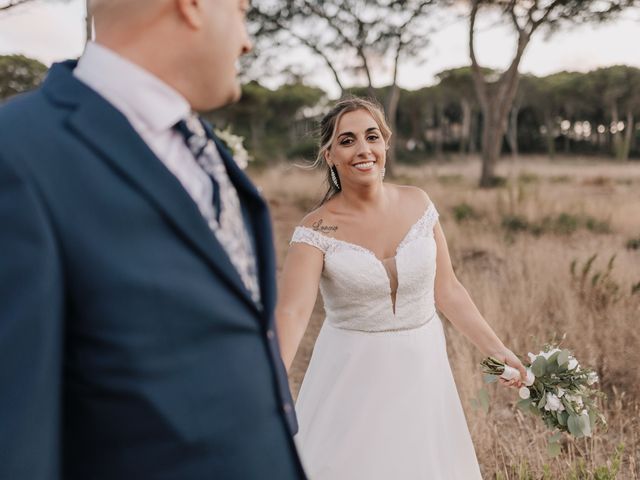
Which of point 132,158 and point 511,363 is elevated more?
point 132,158

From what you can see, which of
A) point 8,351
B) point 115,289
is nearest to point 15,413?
point 8,351

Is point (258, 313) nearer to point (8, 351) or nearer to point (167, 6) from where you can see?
point (8, 351)

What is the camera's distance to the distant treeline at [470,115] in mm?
35500

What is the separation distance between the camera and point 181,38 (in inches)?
38.4

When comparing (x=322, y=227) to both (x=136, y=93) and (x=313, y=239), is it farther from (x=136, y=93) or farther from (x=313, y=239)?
(x=136, y=93)

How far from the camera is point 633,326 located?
4.42m

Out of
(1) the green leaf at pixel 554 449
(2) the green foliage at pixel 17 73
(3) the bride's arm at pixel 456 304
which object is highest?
(2) the green foliage at pixel 17 73

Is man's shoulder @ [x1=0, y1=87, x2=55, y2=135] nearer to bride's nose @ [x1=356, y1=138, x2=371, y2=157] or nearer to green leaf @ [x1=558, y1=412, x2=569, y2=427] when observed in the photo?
bride's nose @ [x1=356, y1=138, x2=371, y2=157]

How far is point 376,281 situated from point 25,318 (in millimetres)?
1636

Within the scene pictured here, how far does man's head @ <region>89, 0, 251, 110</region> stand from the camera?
0.95m

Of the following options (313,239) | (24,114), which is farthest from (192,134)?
(313,239)

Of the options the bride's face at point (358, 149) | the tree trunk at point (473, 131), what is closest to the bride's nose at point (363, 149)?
the bride's face at point (358, 149)

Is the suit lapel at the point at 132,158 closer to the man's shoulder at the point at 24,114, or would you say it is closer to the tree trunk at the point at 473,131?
the man's shoulder at the point at 24,114

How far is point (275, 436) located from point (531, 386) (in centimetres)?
163
